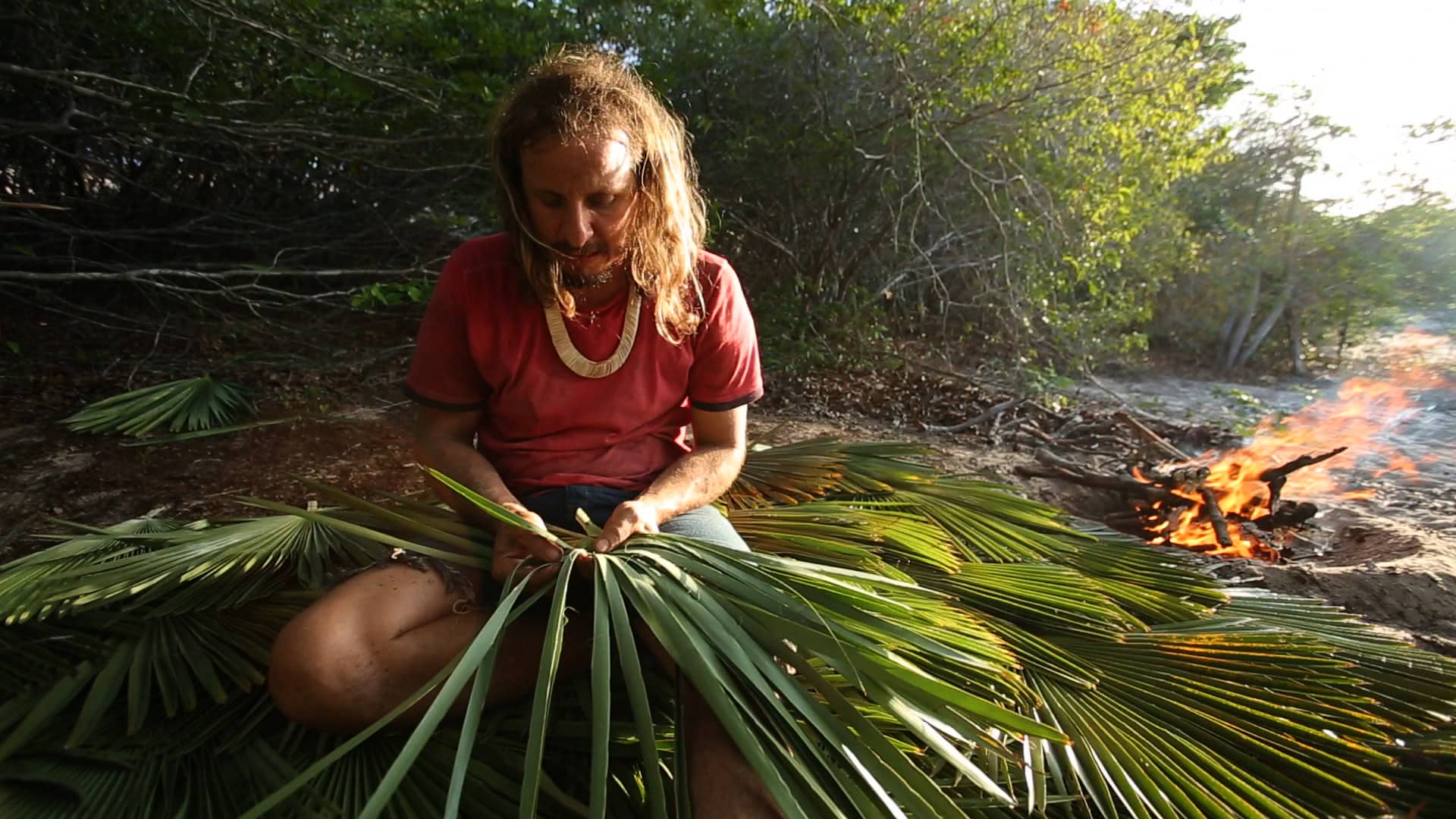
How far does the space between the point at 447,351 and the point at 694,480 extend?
0.58 metres

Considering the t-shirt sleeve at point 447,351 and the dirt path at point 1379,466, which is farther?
the dirt path at point 1379,466

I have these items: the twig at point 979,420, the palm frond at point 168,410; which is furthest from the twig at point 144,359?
the twig at point 979,420

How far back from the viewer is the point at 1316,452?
3.56 meters

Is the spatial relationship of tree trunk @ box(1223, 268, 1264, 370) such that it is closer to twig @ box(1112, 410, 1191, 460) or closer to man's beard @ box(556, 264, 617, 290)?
twig @ box(1112, 410, 1191, 460)

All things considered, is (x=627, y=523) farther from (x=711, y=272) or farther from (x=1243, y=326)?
(x=1243, y=326)

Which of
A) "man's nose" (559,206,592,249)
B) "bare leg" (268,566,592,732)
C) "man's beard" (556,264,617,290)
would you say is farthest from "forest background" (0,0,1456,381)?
"bare leg" (268,566,592,732)

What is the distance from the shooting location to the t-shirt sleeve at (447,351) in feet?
5.12

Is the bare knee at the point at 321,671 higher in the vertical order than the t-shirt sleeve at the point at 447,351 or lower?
lower

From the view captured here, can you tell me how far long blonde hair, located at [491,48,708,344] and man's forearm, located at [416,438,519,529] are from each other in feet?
Answer: 1.18

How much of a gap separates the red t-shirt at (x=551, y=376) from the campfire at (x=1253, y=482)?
6.79ft

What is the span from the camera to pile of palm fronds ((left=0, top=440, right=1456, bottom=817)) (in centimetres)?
95

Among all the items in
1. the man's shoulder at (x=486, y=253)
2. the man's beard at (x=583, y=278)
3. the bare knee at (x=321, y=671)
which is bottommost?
the bare knee at (x=321, y=671)

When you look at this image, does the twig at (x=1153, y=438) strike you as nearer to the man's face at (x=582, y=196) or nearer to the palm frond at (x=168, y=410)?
the man's face at (x=582, y=196)

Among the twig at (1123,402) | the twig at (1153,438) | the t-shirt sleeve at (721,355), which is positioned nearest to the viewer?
the t-shirt sleeve at (721,355)
